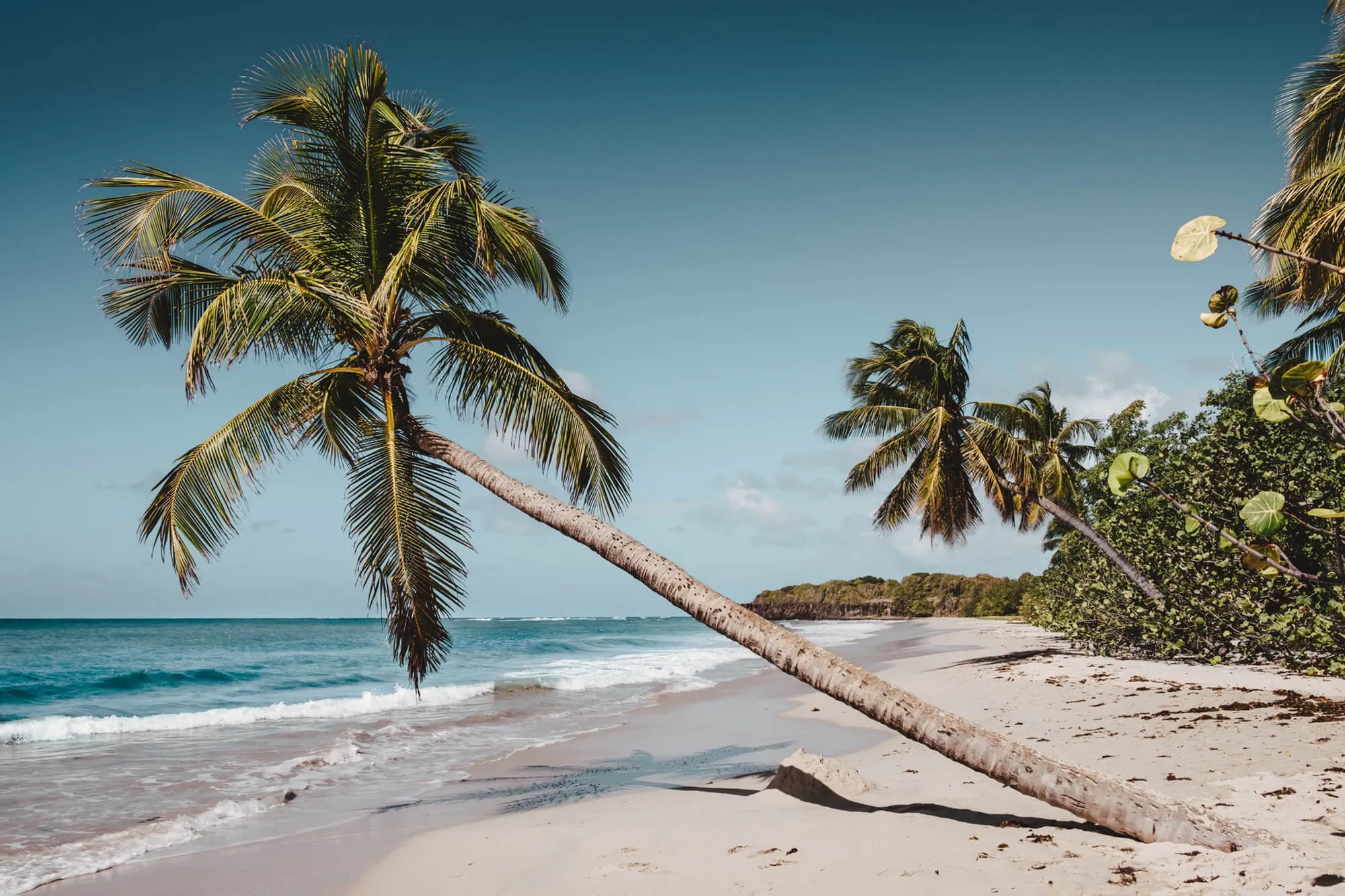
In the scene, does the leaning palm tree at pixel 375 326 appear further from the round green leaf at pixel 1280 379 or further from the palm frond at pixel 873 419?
the palm frond at pixel 873 419

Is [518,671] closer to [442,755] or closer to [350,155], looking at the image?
[442,755]

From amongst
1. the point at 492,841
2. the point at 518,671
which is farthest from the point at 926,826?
the point at 518,671

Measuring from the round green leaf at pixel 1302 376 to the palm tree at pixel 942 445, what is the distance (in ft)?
47.8

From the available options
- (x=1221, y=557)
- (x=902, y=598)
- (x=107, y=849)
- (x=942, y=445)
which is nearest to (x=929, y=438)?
(x=942, y=445)

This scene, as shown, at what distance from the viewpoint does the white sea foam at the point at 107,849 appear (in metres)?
6.10

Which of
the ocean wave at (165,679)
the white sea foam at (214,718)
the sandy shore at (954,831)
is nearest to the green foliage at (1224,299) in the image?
the sandy shore at (954,831)

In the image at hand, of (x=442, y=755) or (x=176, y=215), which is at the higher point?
(x=176, y=215)

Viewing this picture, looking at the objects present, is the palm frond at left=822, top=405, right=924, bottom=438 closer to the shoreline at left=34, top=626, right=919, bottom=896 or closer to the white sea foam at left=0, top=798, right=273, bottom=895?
the shoreline at left=34, top=626, right=919, bottom=896

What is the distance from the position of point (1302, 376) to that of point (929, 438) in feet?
52.4

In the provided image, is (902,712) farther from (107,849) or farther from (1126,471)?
(107,849)

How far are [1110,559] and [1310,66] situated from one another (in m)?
8.11

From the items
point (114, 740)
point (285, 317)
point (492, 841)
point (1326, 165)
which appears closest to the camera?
point (492, 841)

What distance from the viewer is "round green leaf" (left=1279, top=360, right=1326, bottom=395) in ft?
6.02

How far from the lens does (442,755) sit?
10773mm
